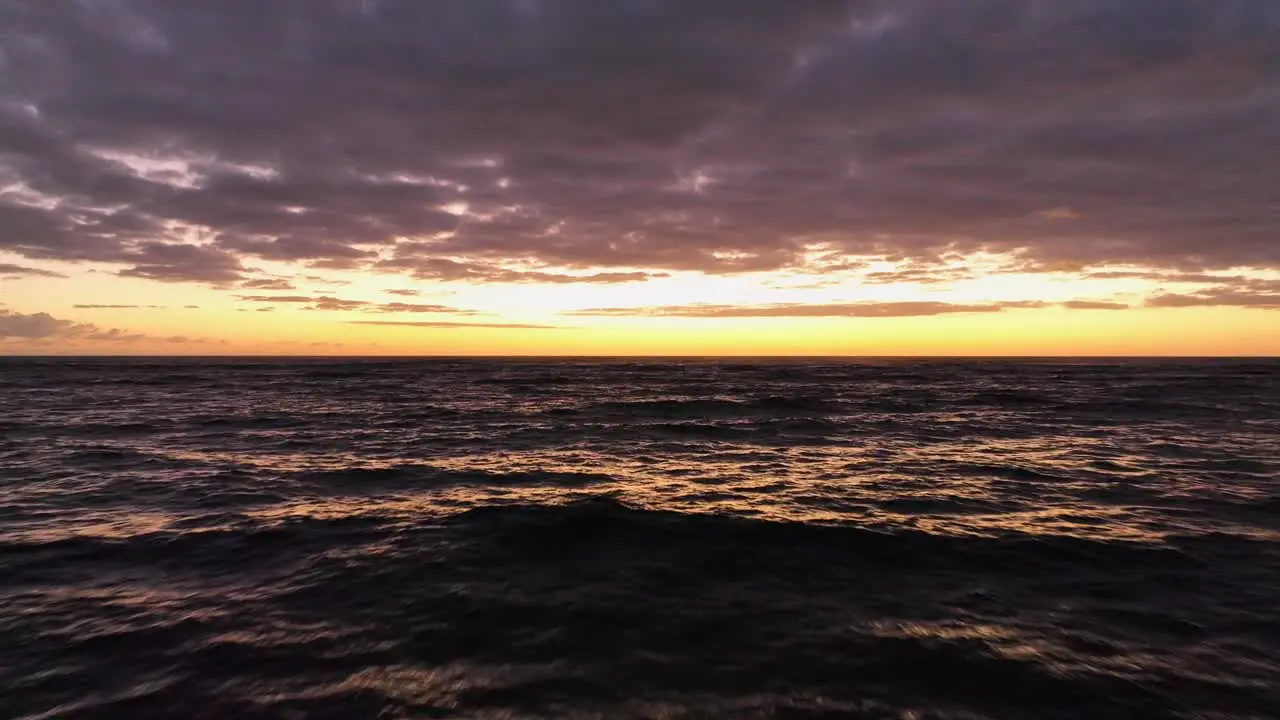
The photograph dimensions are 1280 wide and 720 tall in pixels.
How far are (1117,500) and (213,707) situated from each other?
22.4 metres

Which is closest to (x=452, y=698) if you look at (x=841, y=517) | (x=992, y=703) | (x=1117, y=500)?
(x=992, y=703)

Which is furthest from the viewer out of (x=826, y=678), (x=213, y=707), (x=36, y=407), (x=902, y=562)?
(x=36, y=407)

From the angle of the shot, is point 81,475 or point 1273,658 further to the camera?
point 81,475

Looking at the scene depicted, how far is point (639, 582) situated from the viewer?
12.7 m

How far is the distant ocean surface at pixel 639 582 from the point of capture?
27.7 ft

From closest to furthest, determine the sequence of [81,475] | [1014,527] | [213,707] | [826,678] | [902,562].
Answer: [213,707] < [826,678] < [902,562] < [1014,527] < [81,475]

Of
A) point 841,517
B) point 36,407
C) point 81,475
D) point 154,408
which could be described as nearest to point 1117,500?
point 841,517

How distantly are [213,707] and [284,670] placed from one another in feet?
3.27

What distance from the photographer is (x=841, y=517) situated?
55.2ft

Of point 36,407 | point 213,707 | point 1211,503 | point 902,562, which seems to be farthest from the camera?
point 36,407

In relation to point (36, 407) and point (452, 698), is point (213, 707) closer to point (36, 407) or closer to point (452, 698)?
point (452, 698)

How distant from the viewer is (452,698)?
823 centimetres

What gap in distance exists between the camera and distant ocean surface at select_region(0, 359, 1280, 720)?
332 inches

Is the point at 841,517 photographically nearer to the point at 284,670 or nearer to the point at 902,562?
the point at 902,562
